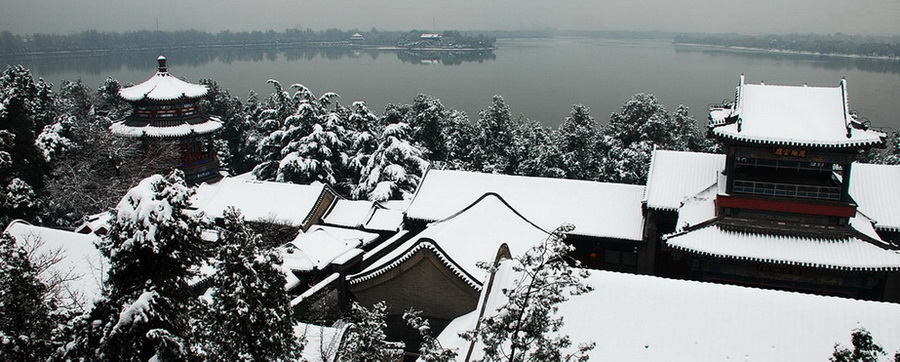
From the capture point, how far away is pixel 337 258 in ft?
67.3

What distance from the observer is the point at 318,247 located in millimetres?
20797

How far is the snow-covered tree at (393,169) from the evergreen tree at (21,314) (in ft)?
68.7

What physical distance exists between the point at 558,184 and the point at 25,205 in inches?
756

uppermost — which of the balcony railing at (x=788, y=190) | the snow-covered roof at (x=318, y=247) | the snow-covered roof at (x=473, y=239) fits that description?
the balcony railing at (x=788, y=190)

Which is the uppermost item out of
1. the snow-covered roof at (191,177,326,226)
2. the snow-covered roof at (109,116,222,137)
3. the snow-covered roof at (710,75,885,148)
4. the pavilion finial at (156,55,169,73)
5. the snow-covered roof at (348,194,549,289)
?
the pavilion finial at (156,55,169,73)

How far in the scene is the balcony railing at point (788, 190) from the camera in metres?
16.2

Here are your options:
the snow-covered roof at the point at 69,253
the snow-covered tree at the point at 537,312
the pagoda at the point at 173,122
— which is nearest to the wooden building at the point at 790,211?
the snow-covered tree at the point at 537,312

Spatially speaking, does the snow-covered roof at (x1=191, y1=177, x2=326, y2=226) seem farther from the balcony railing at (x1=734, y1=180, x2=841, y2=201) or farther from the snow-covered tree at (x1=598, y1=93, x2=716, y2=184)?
the snow-covered tree at (x1=598, y1=93, x2=716, y2=184)

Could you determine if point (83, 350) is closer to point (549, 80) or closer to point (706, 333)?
point (706, 333)

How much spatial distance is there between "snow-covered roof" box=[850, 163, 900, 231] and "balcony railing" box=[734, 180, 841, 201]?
2180 millimetres

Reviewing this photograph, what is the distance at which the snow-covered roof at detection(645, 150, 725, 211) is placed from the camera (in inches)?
738

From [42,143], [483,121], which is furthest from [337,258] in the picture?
[483,121]

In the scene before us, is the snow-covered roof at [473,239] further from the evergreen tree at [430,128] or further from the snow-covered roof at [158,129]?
the evergreen tree at [430,128]

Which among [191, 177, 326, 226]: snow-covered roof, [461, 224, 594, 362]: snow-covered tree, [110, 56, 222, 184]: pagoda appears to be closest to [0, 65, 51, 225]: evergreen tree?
[110, 56, 222, 184]: pagoda
